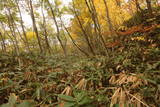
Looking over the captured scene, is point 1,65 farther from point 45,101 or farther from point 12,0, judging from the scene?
point 12,0

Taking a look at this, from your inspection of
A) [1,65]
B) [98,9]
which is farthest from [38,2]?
[1,65]

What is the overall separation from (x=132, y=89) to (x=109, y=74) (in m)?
0.93

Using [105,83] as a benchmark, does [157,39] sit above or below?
above

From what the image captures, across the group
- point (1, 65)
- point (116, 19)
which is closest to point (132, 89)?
point (1, 65)

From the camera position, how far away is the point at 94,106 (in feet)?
6.47

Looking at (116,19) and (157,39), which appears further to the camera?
(116,19)

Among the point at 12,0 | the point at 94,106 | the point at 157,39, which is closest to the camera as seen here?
the point at 94,106

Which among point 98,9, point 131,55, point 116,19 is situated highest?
point 98,9

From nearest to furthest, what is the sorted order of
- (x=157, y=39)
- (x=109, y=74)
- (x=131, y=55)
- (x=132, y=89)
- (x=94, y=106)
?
(x=94, y=106)
(x=132, y=89)
(x=109, y=74)
(x=131, y=55)
(x=157, y=39)

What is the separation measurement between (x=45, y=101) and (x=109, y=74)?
5.59 ft

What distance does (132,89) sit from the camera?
252 centimetres

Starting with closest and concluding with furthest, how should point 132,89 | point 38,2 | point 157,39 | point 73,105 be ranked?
point 73,105 < point 132,89 < point 157,39 < point 38,2

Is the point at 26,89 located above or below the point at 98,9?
below

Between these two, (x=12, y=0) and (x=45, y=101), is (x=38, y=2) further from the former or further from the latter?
(x=45, y=101)
